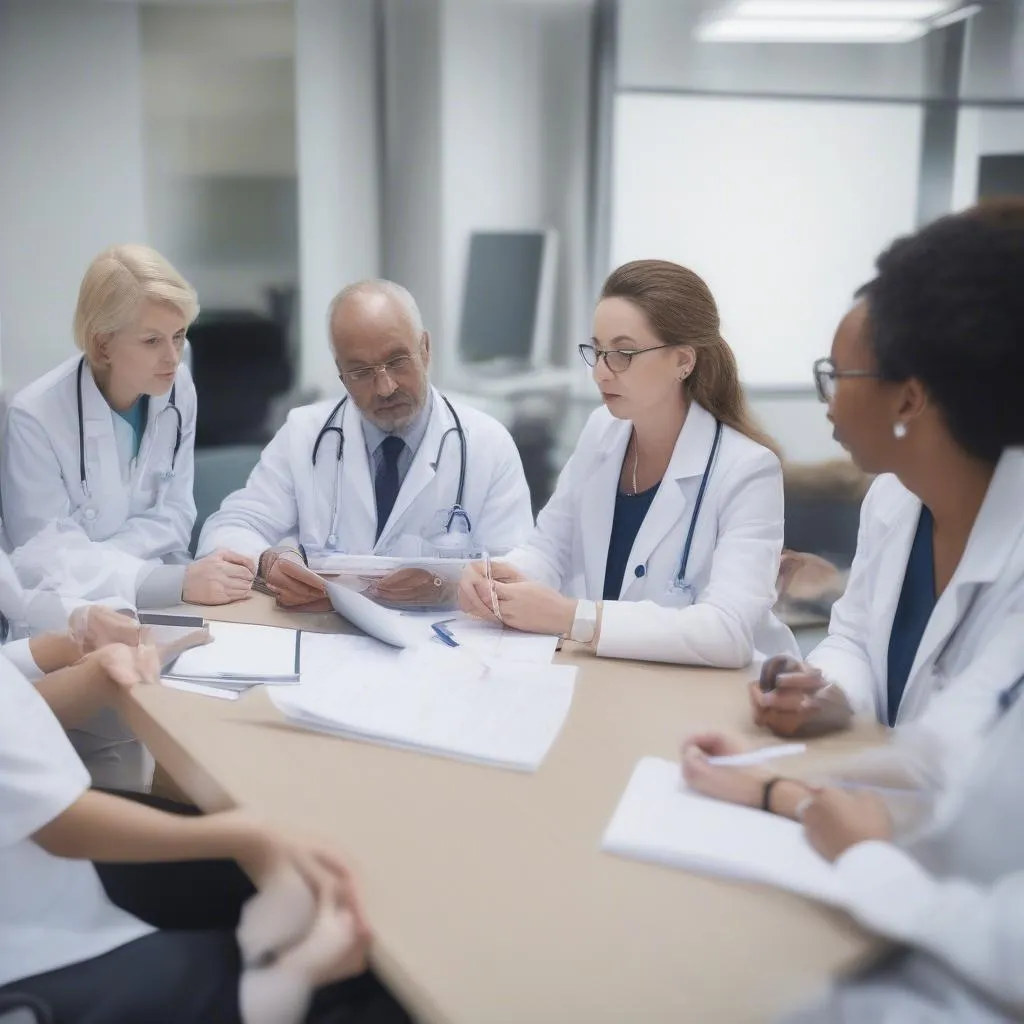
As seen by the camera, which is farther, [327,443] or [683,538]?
[327,443]

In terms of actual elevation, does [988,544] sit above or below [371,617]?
above

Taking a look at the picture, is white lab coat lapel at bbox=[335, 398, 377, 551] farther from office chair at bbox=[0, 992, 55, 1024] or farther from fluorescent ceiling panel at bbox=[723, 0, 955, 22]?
fluorescent ceiling panel at bbox=[723, 0, 955, 22]

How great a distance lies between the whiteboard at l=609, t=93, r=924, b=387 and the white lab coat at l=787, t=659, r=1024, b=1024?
2890 mm

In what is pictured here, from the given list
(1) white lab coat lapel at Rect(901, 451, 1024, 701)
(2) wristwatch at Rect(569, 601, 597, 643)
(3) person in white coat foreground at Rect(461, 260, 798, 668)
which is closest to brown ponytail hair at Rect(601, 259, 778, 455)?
(3) person in white coat foreground at Rect(461, 260, 798, 668)

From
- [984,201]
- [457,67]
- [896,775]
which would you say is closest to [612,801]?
[896,775]

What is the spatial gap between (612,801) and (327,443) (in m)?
1.22

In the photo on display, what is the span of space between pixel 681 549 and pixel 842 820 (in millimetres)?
808

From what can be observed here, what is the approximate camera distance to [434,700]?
44.8 inches

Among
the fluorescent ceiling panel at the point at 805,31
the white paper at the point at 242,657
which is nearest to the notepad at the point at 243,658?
the white paper at the point at 242,657

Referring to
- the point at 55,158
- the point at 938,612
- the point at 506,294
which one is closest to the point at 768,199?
the point at 506,294

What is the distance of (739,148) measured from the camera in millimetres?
3568

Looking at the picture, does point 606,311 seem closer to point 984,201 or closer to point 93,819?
point 984,201

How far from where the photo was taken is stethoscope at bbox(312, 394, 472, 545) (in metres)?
1.92

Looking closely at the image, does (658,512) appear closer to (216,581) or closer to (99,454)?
(216,581)
